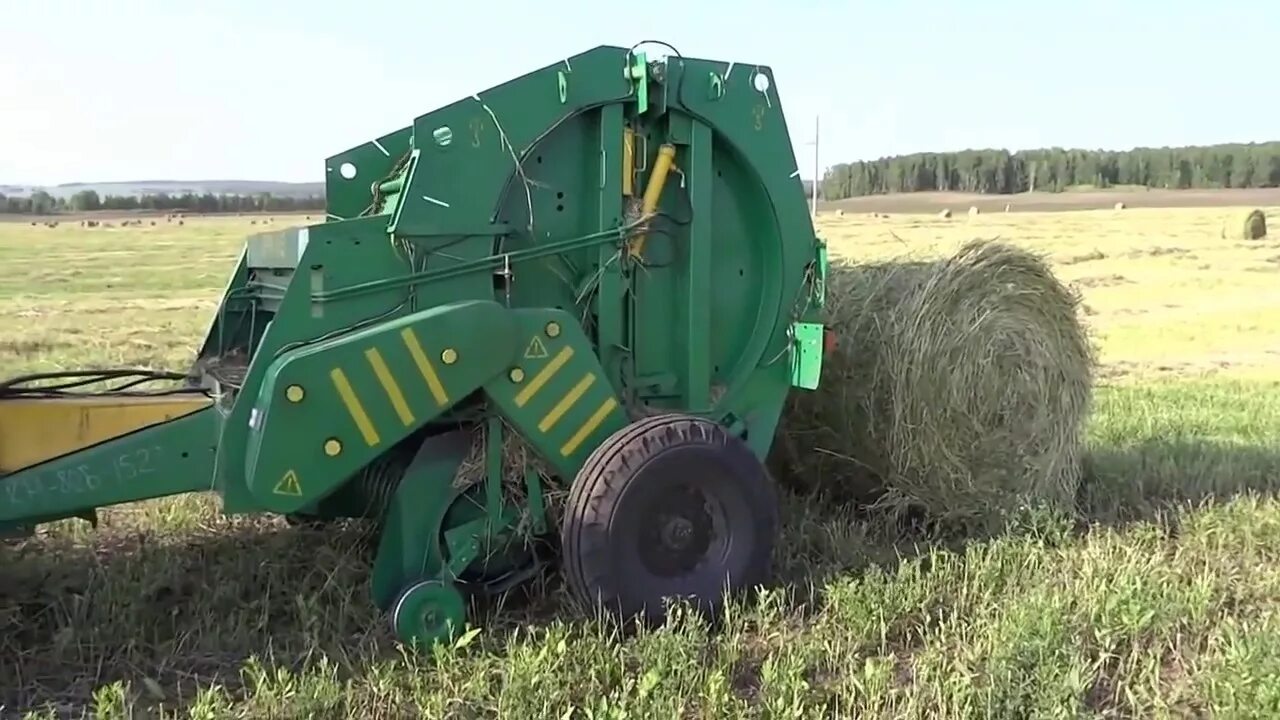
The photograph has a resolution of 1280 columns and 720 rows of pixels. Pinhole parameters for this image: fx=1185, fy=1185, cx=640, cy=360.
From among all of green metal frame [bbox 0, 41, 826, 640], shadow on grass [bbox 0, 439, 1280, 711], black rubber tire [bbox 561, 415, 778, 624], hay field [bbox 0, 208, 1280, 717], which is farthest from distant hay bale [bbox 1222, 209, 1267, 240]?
black rubber tire [bbox 561, 415, 778, 624]

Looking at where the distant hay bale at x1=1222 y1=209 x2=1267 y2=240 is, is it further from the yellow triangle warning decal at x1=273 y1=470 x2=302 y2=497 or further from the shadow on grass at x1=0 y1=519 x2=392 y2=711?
the yellow triangle warning decal at x1=273 y1=470 x2=302 y2=497

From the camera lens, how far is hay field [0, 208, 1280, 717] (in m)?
3.41

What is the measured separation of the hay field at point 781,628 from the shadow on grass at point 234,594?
0.01 metres

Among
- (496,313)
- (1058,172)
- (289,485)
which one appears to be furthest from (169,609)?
(1058,172)

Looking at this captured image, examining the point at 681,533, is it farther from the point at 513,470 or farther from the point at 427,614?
the point at 427,614

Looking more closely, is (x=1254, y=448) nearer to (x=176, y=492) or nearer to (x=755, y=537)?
(x=755, y=537)

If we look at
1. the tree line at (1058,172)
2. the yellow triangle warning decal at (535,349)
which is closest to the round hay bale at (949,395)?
the yellow triangle warning decal at (535,349)

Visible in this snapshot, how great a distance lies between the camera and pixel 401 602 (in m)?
3.78

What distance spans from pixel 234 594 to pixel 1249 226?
29569mm

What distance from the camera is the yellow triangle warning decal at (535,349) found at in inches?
155

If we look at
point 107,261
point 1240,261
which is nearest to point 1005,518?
point 1240,261

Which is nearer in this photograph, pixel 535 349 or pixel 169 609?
pixel 535 349

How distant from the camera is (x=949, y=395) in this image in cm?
513

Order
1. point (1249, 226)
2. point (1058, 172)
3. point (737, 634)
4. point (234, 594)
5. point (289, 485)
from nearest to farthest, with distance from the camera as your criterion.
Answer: point (289, 485) → point (737, 634) → point (234, 594) → point (1249, 226) → point (1058, 172)
